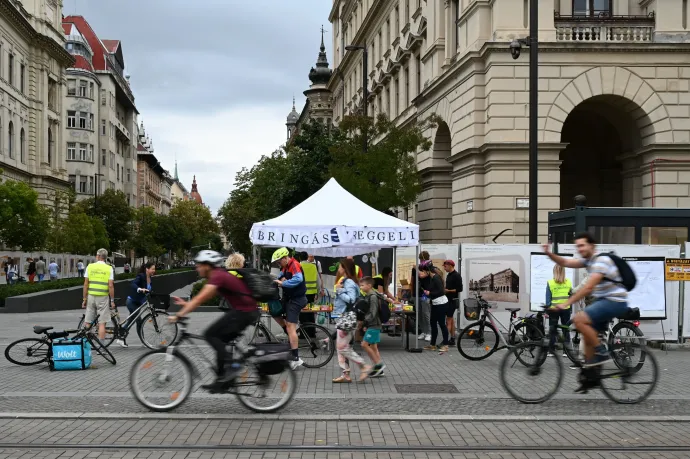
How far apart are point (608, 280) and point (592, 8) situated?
19.1m

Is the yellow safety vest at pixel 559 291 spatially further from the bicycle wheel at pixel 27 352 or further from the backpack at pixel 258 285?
the bicycle wheel at pixel 27 352

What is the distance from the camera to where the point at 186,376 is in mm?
9023

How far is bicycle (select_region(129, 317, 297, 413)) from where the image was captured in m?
8.91

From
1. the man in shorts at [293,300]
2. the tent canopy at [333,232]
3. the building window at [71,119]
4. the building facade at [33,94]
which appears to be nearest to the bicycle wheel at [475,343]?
the tent canopy at [333,232]

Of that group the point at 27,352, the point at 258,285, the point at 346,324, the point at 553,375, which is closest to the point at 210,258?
the point at 258,285

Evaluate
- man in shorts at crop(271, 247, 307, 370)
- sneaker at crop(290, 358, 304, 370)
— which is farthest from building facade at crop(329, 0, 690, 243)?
sneaker at crop(290, 358, 304, 370)

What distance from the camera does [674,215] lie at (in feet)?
59.5

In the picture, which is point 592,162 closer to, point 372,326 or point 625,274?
point 372,326

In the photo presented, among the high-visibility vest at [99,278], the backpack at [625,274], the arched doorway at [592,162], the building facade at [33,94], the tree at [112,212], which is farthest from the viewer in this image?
the tree at [112,212]

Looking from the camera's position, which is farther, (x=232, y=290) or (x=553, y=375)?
(x=553, y=375)

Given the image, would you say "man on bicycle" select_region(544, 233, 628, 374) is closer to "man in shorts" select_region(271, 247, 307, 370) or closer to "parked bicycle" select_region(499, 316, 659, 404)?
"parked bicycle" select_region(499, 316, 659, 404)

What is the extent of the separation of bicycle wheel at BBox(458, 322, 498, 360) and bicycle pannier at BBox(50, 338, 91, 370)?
20.8ft

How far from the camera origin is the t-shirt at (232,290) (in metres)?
8.80

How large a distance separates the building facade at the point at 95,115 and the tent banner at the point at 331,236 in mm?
66850
